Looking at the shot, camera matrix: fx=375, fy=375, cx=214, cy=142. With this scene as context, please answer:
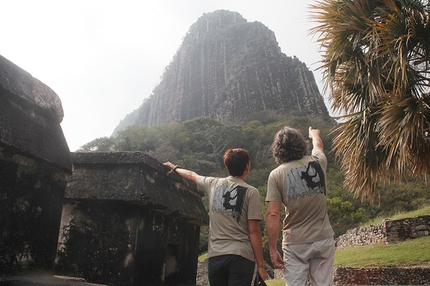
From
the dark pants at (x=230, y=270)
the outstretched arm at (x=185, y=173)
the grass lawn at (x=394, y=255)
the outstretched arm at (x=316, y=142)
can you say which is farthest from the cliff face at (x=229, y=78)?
the dark pants at (x=230, y=270)

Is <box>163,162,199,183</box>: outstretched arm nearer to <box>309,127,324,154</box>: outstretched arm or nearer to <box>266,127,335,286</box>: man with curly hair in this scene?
<box>266,127,335,286</box>: man with curly hair

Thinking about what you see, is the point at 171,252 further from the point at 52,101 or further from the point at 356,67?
the point at 356,67

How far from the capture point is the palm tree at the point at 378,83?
16.8ft

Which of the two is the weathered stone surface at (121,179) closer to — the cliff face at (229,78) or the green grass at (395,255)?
the green grass at (395,255)

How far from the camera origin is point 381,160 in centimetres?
591

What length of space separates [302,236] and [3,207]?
1.58 m

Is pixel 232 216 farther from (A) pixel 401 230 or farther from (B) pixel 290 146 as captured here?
(A) pixel 401 230

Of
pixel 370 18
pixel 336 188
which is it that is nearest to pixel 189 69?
pixel 336 188

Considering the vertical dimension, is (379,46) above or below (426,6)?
below

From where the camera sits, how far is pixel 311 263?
7.44ft

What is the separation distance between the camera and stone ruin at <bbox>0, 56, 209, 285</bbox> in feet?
5.54

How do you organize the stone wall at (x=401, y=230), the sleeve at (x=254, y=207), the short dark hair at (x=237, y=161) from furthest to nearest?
the stone wall at (x=401, y=230) → the short dark hair at (x=237, y=161) → the sleeve at (x=254, y=207)

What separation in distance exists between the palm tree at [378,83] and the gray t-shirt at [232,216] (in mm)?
3453

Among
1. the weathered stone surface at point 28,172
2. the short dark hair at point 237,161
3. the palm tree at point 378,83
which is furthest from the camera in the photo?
the palm tree at point 378,83
